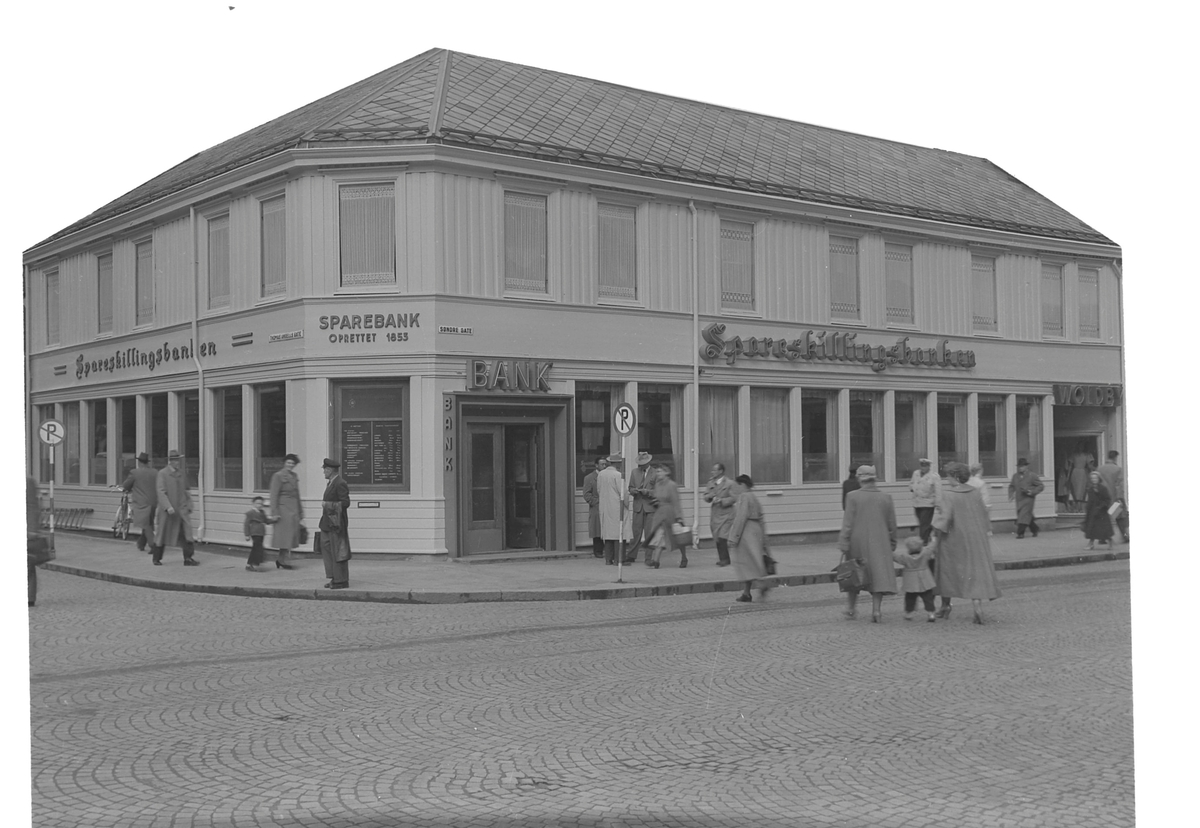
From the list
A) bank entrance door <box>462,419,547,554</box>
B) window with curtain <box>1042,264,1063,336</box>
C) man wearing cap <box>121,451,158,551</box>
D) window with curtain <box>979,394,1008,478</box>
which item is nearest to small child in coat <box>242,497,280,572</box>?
man wearing cap <box>121,451,158,551</box>

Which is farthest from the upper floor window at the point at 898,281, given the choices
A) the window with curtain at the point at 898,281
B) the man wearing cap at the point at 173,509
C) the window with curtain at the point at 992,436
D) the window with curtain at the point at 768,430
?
the man wearing cap at the point at 173,509

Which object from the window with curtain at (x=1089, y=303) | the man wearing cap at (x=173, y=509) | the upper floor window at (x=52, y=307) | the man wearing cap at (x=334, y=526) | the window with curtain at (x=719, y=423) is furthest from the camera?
the window with curtain at (x=719, y=423)

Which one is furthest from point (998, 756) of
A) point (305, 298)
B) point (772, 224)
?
point (305, 298)

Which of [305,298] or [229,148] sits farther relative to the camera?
[305,298]

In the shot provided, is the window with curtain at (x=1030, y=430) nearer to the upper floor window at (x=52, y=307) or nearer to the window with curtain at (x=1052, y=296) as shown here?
the window with curtain at (x=1052, y=296)

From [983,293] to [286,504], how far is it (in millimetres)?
4586

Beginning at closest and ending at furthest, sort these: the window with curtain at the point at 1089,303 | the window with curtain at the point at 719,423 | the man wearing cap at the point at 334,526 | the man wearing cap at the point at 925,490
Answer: the window with curtain at the point at 1089,303 < the man wearing cap at the point at 334,526 < the window with curtain at the point at 719,423 < the man wearing cap at the point at 925,490

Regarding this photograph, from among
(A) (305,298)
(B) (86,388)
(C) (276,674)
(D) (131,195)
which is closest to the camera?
(D) (131,195)

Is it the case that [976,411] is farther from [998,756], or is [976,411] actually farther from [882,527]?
[998,756]

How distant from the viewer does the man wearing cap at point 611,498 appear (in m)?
7.53

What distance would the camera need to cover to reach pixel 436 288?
762cm

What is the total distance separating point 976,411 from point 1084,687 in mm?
1774

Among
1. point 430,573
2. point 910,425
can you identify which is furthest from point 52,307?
point 910,425

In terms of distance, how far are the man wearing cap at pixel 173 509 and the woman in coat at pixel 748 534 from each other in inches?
130
